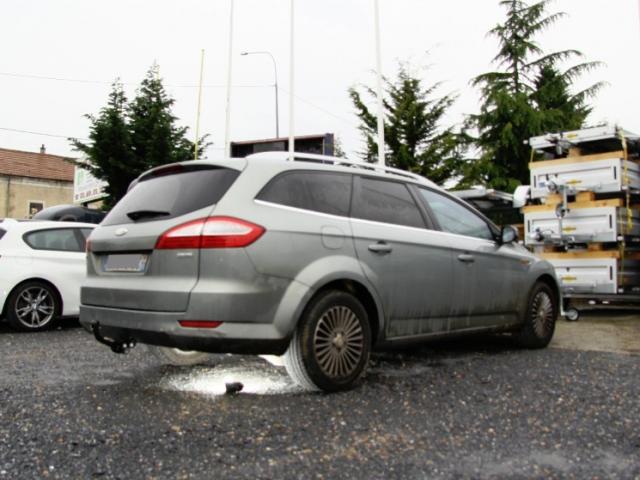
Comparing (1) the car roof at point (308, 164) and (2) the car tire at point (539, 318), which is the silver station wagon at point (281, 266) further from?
(2) the car tire at point (539, 318)

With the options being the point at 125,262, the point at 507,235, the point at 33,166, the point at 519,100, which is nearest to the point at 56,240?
the point at 125,262

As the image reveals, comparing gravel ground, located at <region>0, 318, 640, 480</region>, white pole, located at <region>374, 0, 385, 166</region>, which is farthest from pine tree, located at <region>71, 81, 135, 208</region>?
gravel ground, located at <region>0, 318, 640, 480</region>

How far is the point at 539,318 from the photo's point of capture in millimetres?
6125

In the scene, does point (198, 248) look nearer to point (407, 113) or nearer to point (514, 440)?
point (514, 440)

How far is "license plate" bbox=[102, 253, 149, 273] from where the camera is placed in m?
4.00

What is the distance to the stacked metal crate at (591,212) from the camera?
28.8 feet

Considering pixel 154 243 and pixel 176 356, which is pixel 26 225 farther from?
pixel 154 243

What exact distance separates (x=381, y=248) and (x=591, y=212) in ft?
18.5

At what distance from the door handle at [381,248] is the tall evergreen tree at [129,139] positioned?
16046 millimetres

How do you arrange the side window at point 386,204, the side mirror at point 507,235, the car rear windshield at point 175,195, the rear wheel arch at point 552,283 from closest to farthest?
1. the car rear windshield at point 175,195
2. the side window at point 386,204
3. the side mirror at point 507,235
4. the rear wheel arch at point 552,283

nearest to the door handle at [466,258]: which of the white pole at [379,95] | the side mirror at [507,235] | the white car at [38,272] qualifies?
the side mirror at [507,235]

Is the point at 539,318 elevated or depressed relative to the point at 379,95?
depressed

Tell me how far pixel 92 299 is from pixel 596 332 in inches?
243

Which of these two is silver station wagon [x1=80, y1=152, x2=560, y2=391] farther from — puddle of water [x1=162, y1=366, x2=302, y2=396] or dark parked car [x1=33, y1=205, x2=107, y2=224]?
dark parked car [x1=33, y1=205, x2=107, y2=224]
